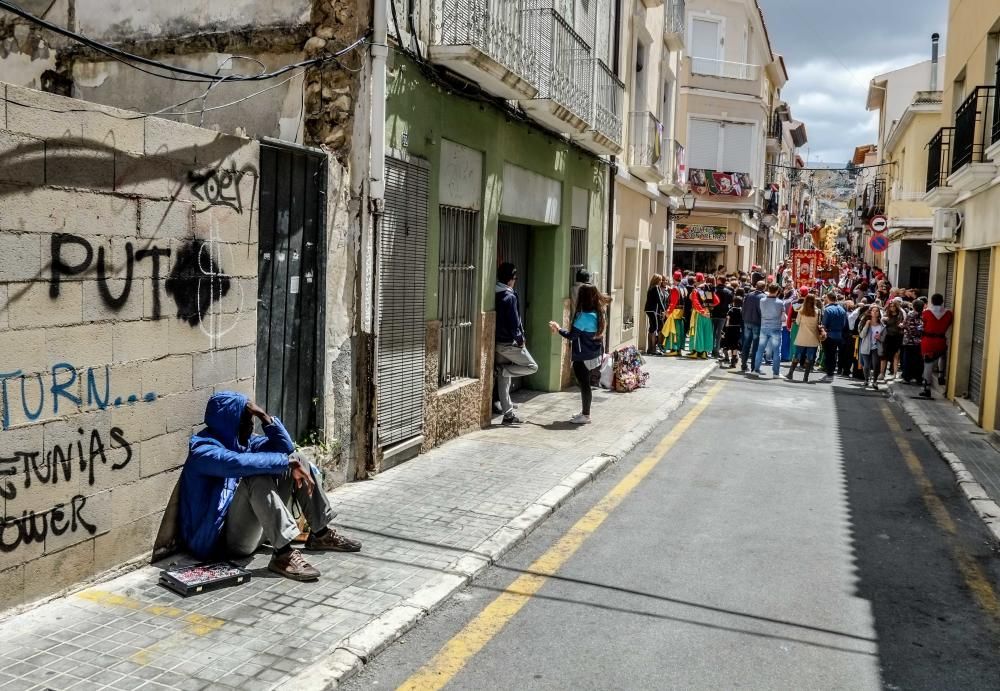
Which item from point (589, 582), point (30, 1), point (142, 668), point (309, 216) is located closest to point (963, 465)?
point (589, 582)

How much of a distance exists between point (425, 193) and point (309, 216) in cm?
179

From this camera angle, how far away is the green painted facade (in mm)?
8359

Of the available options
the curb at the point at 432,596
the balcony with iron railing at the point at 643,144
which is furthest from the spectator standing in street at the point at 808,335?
the curb at the point at 432,596

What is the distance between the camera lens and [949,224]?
1536 centimetres

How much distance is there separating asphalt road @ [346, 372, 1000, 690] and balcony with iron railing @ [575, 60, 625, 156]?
6086mm

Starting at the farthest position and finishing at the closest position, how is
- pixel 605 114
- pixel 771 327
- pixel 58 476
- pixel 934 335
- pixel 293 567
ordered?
1. pixel 771 327
2. pixel 934 335
3. pixel 605 114
4. pixel 293 567
5. pixel 58 476

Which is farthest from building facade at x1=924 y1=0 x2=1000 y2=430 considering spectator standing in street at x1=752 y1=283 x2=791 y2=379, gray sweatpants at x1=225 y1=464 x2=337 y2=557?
gray sweatpants at x1=225 y1=464 x2=337 y2=557

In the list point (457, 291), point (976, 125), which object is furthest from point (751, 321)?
point (457, 291)

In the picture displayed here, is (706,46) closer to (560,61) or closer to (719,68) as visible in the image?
(719,68)

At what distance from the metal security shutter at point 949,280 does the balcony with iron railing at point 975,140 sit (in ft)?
8.62

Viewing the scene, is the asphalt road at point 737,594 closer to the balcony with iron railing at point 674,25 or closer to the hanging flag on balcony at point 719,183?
the balcony with iron railing at point 674,25

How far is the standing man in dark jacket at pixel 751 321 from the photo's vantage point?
18.0 meters

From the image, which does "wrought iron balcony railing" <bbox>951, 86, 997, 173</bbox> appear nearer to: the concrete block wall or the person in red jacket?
the person in red jacket

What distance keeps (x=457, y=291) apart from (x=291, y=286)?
3.21 meters
